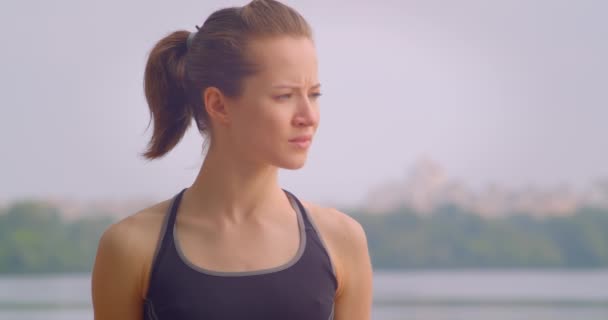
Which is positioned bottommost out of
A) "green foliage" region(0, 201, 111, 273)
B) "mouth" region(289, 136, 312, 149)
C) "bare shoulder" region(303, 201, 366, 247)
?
"green foliage" region(0, 201, 111, 273)

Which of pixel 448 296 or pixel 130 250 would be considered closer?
pixel 130 250

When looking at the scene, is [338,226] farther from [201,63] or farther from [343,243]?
[201,63]

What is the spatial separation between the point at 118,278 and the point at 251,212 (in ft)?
0.67

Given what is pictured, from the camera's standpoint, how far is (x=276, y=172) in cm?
128

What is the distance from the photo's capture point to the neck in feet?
4.09

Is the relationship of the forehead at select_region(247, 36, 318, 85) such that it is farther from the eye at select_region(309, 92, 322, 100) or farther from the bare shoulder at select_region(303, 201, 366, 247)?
the bare shoulder at select_region(303, 201, 366, 247)

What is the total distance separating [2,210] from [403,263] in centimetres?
220

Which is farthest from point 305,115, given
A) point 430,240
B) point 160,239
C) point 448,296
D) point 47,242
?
point 430,240

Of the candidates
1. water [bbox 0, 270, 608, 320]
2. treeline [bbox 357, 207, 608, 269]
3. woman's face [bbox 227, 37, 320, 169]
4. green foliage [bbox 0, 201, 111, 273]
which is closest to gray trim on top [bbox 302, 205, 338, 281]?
woman's face [bbox 227, 37, 320, 169]

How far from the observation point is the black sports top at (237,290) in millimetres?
1157

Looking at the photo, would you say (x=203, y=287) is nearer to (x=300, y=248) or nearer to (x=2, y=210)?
(x=300, y=248)

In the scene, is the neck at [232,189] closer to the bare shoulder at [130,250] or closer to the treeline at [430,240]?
the bare shoulder at [130,250]

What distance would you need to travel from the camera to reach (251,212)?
1256mm

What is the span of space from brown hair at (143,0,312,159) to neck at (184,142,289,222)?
7 cm
